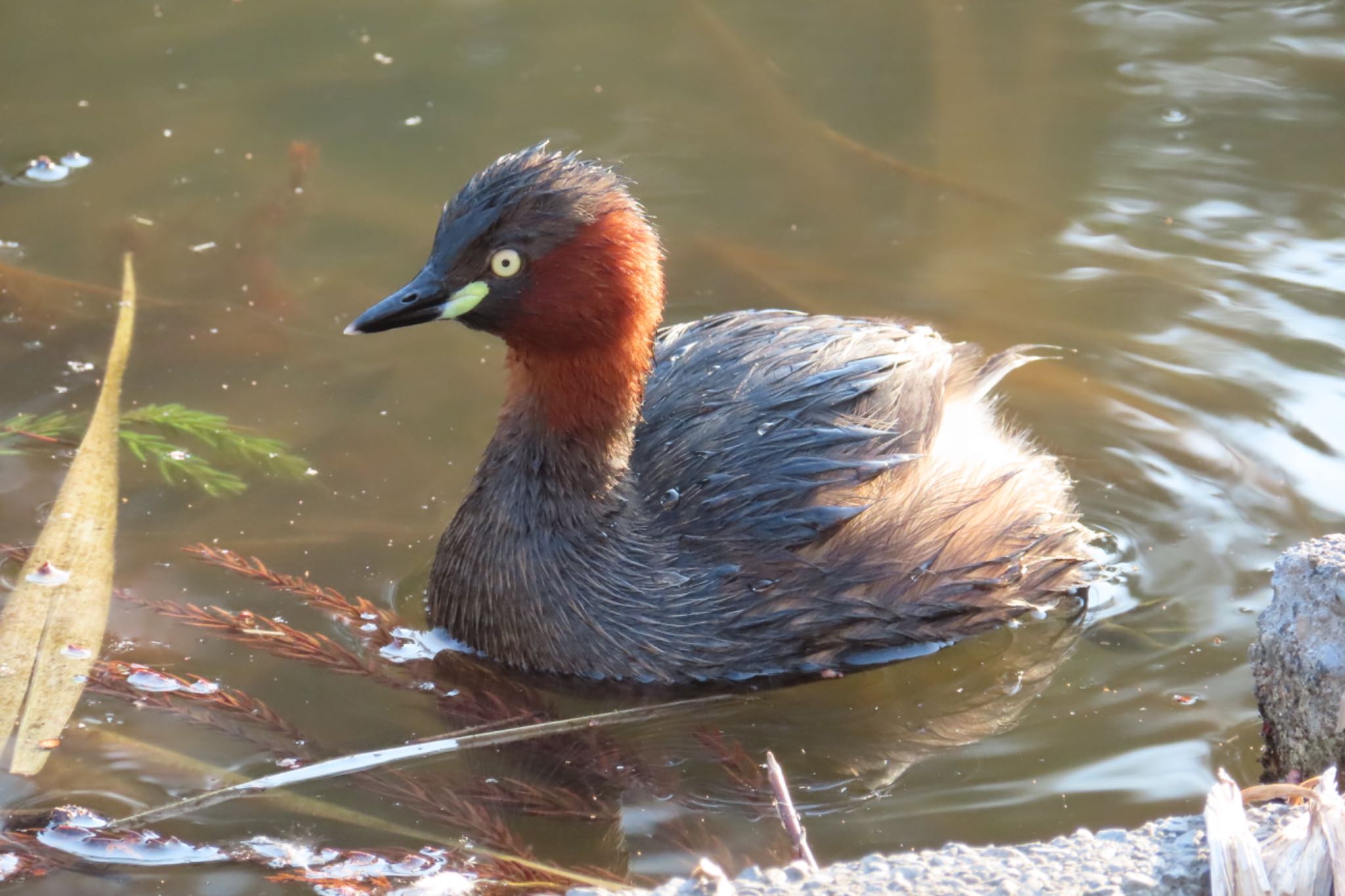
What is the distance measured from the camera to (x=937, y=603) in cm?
468

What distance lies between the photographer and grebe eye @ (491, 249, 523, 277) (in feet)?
14.5

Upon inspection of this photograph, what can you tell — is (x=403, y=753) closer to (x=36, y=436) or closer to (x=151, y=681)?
(x=151, y=681)

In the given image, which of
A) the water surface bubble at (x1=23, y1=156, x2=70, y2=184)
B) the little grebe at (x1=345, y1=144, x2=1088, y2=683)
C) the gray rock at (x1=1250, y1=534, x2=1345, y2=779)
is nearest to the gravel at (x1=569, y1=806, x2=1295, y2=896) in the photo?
the gray rock at (x1=1250, y1=534, x2=1345, y2=779)

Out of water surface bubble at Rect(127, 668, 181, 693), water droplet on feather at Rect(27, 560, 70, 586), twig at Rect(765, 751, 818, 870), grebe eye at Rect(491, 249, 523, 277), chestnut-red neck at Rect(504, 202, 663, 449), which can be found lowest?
water surface bubble at Rect(127, 668, 181, 693)

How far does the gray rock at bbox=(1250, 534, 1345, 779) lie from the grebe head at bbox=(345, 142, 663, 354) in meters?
1.96

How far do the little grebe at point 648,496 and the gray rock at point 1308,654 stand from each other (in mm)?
1221

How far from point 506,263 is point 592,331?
327 mm

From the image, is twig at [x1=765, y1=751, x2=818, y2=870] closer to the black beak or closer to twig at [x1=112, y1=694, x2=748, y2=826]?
twig at [x1=112, y1=694, x2=748, y2=826]

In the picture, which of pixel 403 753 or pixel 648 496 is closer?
pixel 403 753

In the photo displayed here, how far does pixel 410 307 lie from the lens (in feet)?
14.3

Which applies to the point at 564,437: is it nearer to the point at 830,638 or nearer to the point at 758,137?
the point at 830,638

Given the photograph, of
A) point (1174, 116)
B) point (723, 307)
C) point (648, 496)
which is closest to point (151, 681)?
point (648, 496)

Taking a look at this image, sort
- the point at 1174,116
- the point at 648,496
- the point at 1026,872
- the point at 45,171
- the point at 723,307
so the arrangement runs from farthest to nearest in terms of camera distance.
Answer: the point at 1174,116 < the point at 45,171 < the point at 723,307 < the point at 648,496 < the point at 1026,872

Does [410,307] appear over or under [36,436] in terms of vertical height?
over
